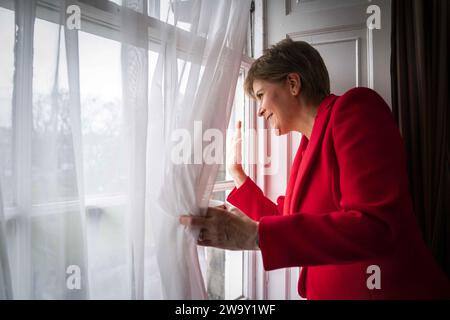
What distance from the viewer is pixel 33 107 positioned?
1.98 ft

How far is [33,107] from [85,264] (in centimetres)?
31

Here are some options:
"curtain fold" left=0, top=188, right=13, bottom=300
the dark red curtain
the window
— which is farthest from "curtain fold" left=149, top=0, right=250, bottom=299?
Answer: the dark red curtain

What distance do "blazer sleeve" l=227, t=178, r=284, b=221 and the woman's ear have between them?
40 cm

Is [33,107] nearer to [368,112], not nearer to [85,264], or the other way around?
[85,264]

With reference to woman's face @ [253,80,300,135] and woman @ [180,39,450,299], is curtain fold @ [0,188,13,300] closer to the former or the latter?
woman @ [180,39,450,299]

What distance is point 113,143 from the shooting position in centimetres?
70

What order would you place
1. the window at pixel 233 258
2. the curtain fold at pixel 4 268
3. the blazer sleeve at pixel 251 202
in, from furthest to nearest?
the window at pixel 233 258 < the blazer sleeve at pixel 251 202 < the curtain fold at pixel 4 268

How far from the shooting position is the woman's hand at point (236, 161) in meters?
1.29

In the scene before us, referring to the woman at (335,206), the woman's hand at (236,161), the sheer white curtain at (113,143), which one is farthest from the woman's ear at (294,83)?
the woman's hand at (236,161)

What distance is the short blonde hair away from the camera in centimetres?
102

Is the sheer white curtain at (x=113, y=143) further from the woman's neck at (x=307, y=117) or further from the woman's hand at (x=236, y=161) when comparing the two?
the woman's hand at (x=236, y=161)

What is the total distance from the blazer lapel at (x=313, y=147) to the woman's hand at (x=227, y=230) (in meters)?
0.21

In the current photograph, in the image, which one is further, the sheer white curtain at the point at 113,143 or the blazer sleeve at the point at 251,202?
the blazer sleeve at the point at 251,202

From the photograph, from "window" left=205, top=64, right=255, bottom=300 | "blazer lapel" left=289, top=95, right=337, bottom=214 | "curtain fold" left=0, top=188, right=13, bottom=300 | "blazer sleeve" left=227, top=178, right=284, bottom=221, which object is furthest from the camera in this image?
"window" left=205, top=64, right=255, bottom=300
